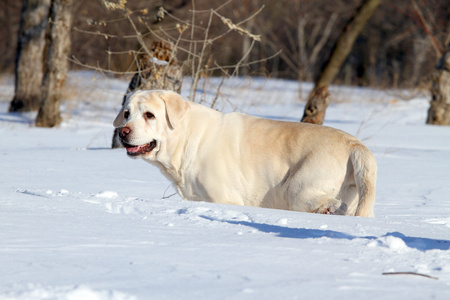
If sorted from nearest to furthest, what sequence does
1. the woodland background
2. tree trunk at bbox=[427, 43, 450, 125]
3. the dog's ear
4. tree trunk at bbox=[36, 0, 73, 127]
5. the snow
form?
the snow → the dog's ear → tree trunk at bbox=[36, 0, 73, 127] → tree trunk at bbox=[427, 43, 450, 125] → the woodland background

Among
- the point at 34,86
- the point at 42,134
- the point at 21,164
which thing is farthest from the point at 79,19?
the point at 21,164

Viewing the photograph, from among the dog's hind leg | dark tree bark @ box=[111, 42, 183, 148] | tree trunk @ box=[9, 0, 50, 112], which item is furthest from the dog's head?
tree trunk @ box=[9, 0, 50, 112]

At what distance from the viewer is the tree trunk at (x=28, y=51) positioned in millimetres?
12680

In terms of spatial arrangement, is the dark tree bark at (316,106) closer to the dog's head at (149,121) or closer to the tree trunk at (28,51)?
the dog's head at (149,121)

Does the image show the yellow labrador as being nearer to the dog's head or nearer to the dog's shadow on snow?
the dog's head

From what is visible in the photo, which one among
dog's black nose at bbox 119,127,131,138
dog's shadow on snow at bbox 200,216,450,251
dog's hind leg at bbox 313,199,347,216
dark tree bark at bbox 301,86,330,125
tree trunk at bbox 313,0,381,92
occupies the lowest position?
dog's hind leg at bbox 313,199,347,216

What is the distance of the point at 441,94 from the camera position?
11.4 meters

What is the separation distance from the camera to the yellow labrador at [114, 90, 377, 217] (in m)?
4.31

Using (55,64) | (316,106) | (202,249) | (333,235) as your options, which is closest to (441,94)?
(316,106)

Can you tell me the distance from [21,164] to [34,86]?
708 cm

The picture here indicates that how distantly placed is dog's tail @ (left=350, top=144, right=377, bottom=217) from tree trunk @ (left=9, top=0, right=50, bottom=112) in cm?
993

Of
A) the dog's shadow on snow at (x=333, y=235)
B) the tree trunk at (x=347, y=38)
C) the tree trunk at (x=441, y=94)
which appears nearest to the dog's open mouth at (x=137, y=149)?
the dog's shadow on snow at (x=333, y=235)

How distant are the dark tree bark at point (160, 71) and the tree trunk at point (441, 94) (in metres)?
6.26

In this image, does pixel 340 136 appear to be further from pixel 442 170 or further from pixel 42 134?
pixel 42 134
